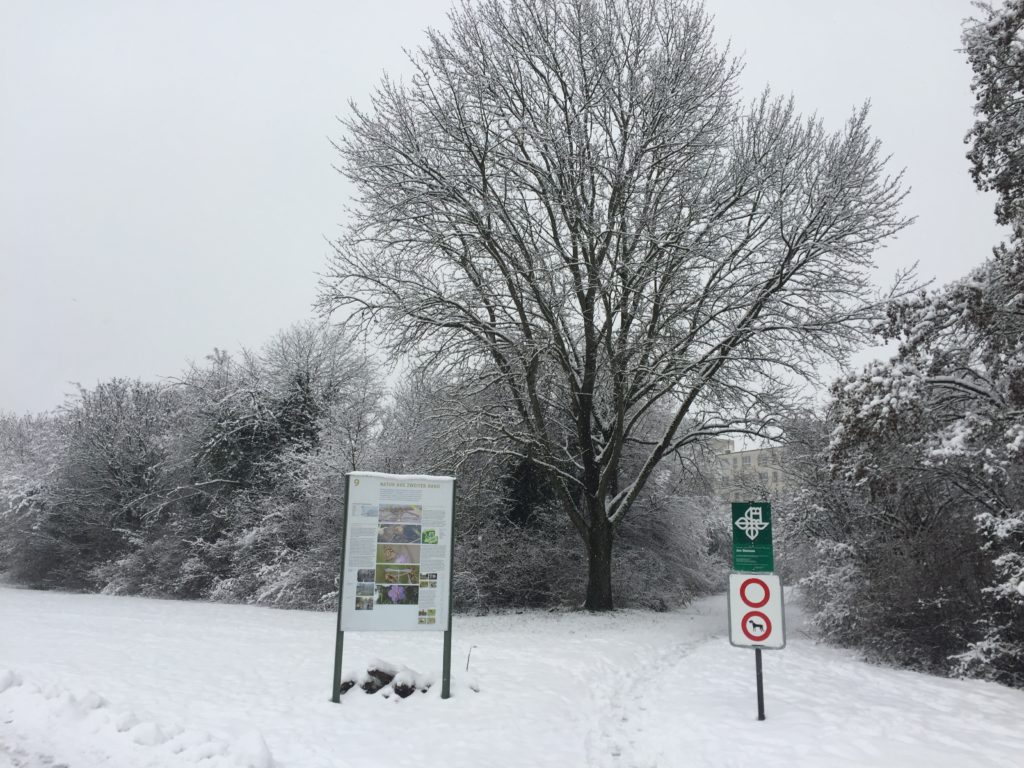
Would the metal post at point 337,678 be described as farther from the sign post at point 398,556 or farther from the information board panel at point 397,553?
the information board panel at point 397,553

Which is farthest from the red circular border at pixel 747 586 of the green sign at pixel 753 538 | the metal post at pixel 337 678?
the metal post at pixel 337 678

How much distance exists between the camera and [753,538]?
692 centimetres

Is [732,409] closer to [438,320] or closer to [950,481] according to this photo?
[950,481]

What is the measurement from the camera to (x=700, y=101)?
14258mm

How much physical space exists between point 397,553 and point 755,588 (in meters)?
3.75

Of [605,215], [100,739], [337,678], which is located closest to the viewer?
[100,739]

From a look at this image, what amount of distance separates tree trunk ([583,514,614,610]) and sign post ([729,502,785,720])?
27.5ft

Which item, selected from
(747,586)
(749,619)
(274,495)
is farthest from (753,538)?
(274,495)

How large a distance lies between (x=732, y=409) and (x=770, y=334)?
6.26ft

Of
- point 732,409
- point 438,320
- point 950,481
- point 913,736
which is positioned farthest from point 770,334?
point 913,736

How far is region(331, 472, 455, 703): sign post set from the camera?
7227 millimetres

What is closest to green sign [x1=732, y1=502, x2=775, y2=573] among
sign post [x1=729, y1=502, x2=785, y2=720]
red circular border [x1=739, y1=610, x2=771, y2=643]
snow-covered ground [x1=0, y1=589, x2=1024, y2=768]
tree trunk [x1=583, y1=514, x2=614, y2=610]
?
sign post [x1=729, y1=502, x2=785, y2=720]

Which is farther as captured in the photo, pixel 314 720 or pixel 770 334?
pixel 770 334

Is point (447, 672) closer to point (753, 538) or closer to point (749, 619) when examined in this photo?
point (749, 619)
